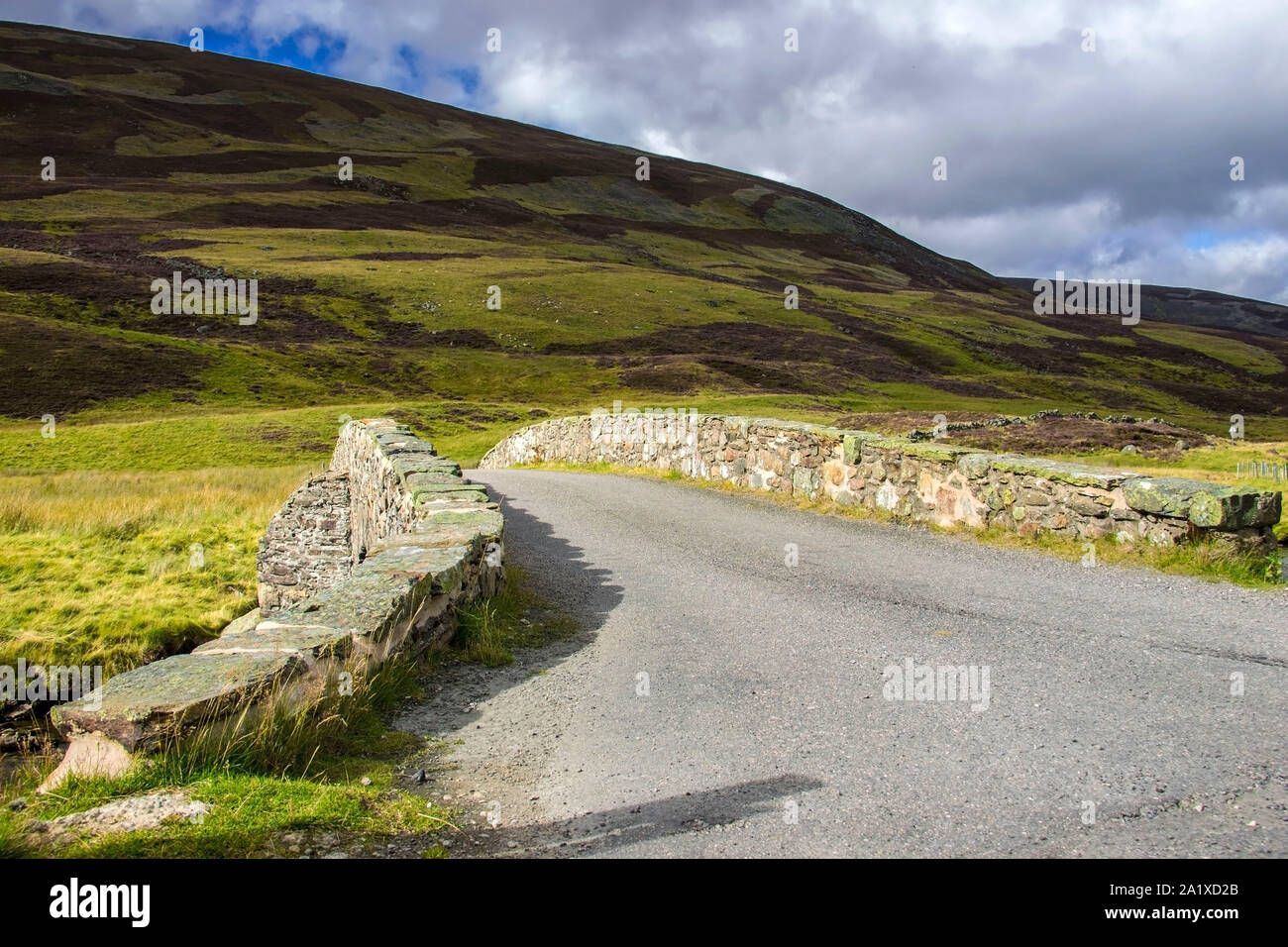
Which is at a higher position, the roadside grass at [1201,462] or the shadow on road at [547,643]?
the roadside grass at [1201,462]

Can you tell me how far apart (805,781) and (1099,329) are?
416ft

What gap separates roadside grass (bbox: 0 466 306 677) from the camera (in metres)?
12.9

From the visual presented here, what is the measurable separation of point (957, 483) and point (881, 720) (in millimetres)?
7083

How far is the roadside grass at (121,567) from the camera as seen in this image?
12883 millimetres

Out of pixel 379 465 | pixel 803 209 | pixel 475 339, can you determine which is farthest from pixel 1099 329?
pixel 379 465

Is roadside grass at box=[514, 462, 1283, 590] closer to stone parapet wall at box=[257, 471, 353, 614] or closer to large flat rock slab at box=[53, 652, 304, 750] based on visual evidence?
large flat rock slab at box=[53, 652, 304, 750]

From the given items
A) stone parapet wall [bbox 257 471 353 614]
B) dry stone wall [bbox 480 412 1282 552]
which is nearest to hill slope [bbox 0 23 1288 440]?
dry stone wall [bbox 480 412 1282 552]

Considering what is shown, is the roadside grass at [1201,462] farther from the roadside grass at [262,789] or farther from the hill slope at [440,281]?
the hill slope at [440,281]

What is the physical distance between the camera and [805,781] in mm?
Result: 4262

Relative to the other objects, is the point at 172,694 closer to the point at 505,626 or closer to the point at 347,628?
the point at 347,628

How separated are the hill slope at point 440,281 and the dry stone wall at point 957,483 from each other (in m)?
23.9

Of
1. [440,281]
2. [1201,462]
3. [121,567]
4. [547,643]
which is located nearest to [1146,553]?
[547,643]

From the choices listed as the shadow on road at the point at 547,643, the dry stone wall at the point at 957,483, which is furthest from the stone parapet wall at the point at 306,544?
the dry stone wall at the point at 957,483
